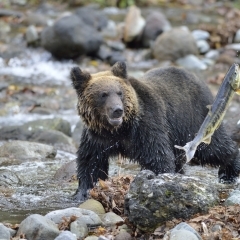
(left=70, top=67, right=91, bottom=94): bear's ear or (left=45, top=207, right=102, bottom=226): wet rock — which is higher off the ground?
(left=70, top=67, right=91, bottom=94): bear's ear

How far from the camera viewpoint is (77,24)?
19.5 meters

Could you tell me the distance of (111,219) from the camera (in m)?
6.84

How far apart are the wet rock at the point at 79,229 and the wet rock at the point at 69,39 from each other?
13.1 m

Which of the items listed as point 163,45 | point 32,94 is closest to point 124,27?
point 163,45

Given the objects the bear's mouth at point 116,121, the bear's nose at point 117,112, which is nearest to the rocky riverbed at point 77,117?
the bear's mouth at point 116,121

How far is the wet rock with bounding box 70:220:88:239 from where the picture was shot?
6414 mm

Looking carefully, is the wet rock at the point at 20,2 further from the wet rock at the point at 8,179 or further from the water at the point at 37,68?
the wet rock at the point at 8,179

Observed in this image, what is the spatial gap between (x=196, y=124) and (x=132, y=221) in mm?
2524

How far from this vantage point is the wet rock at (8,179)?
875 cm

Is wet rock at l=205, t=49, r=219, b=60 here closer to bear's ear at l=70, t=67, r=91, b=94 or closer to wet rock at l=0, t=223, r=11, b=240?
bear's ear at l=70, t=67, r=91, b=94

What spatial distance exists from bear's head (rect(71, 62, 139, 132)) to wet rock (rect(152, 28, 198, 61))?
12331mm

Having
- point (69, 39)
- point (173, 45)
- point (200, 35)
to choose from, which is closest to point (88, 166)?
point (69, 39)

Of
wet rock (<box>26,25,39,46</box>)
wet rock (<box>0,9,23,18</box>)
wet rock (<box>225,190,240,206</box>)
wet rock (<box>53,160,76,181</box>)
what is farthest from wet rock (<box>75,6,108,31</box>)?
wet rock (<box>225,190,240,206</box>)

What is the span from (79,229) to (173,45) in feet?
46.2
